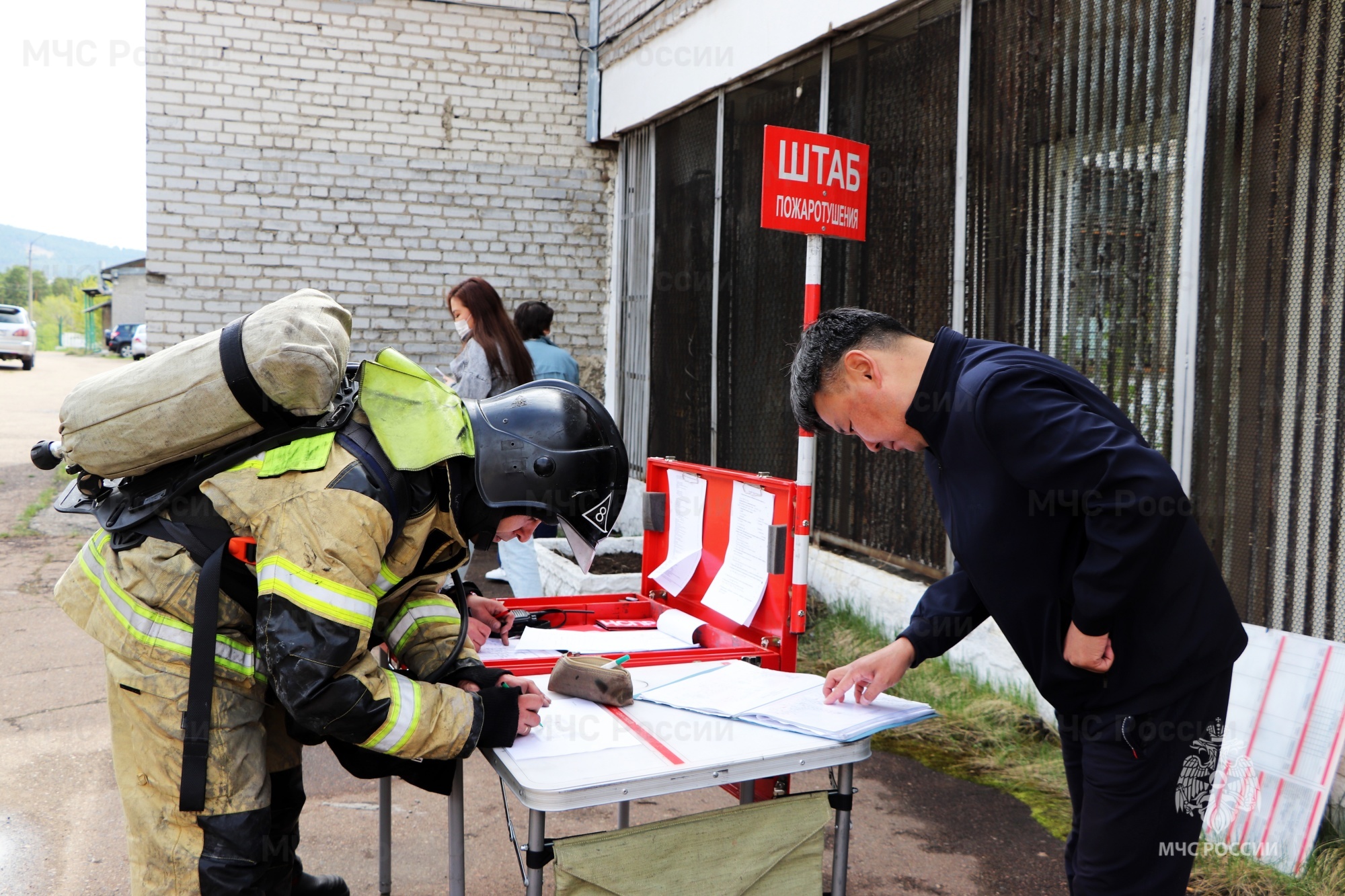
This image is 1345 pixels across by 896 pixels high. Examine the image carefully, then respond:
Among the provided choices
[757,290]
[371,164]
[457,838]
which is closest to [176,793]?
[457,838]

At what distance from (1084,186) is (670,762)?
125 inches

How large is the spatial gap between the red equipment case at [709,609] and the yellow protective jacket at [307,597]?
0.68 m

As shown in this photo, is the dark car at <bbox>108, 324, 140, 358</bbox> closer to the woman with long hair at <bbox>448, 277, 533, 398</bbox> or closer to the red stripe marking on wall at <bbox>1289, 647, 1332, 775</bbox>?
the woman with long hair at <bbox>448, 277, 533, 398</bbox>

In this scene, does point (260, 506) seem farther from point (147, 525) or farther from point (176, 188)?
point (176, 188)

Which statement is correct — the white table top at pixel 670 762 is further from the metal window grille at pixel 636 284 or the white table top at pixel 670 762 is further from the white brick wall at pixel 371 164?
the white brick wall at pixel 371 164

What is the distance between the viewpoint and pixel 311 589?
1.69m

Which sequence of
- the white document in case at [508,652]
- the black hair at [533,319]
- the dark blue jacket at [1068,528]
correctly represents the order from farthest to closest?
the black hair at [533,319] < the white document in case at [508,652] < the dark blue jacket at [1068,528]

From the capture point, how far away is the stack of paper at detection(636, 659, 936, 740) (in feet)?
6.82

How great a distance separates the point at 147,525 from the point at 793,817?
1.38 metres

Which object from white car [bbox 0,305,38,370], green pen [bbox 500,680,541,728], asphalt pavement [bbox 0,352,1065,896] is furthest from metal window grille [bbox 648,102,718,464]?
white car [bbox 0,305,38,370]

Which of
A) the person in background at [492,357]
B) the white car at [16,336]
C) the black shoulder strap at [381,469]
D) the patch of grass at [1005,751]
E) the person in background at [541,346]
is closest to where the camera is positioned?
the black shoulder strap at [381,469]

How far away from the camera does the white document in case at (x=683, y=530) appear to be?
3188mm

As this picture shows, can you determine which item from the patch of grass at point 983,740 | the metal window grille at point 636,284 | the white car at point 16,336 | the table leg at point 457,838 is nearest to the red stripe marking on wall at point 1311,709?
the patch of grass at point 983,740

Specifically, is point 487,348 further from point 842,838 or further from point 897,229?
point 842,838
